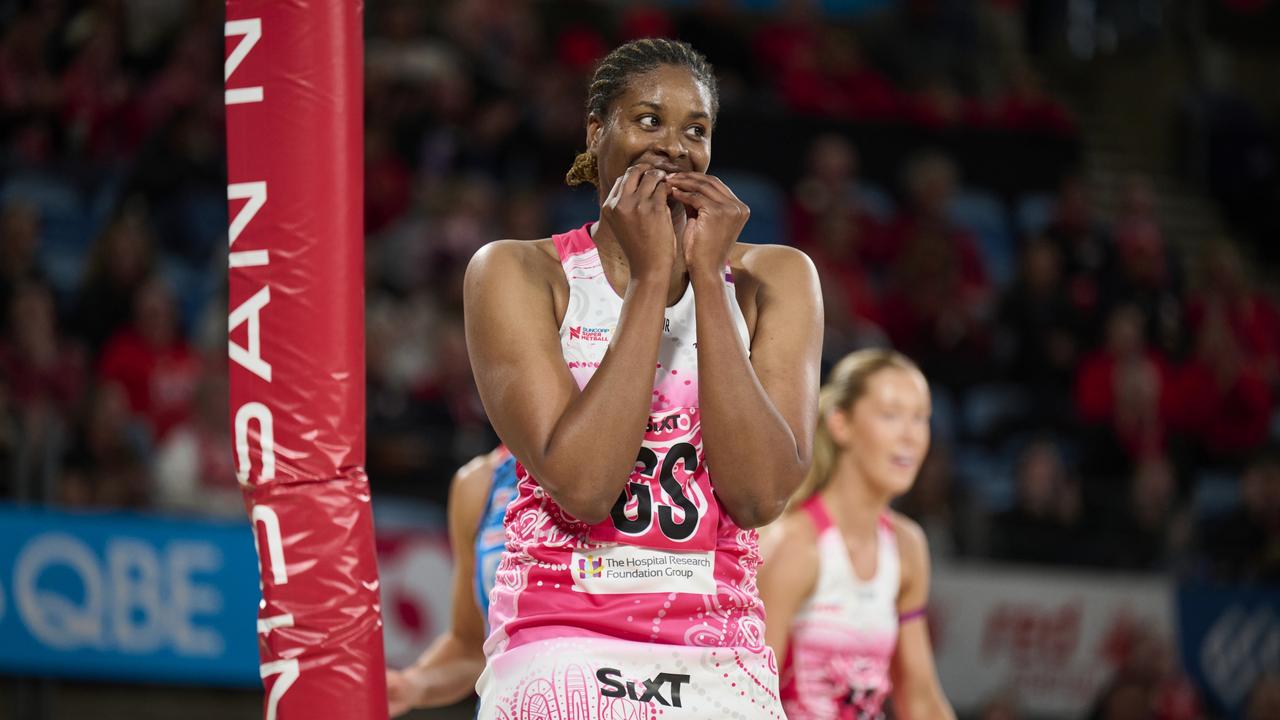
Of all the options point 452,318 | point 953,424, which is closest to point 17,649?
point 452,318

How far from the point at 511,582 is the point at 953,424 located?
7113mm

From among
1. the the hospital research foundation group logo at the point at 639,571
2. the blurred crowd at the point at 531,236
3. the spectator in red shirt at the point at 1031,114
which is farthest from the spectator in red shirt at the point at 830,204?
the the hospital research foundation group logo at the point at 639,571

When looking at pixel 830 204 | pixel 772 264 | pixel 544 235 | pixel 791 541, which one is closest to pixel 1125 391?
pixel 830 204

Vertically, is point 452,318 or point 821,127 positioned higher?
point 821,127

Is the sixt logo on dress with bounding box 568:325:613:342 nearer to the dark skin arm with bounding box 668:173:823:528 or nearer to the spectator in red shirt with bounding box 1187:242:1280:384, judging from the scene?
the dark skin arm with bounding box 668:173:823:528

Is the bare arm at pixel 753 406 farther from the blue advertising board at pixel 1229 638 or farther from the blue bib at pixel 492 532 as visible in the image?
the blue advertising board at pixel 1229 638

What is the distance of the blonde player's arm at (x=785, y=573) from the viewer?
400 cm

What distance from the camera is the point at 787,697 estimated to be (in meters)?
4.05

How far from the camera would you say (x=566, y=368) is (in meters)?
2.46

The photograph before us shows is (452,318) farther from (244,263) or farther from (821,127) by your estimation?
(244,263)

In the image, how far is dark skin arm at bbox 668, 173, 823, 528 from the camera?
93.2 inches

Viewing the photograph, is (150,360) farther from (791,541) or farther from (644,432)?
(644,432)

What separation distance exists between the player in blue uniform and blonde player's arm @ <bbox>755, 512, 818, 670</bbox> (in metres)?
0.76

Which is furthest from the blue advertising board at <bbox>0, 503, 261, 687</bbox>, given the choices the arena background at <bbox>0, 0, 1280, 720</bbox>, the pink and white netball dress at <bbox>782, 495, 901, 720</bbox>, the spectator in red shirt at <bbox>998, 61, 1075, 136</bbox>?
the spectator in red shirt at <bbox>998, 61, 1075, 136</bbox>
